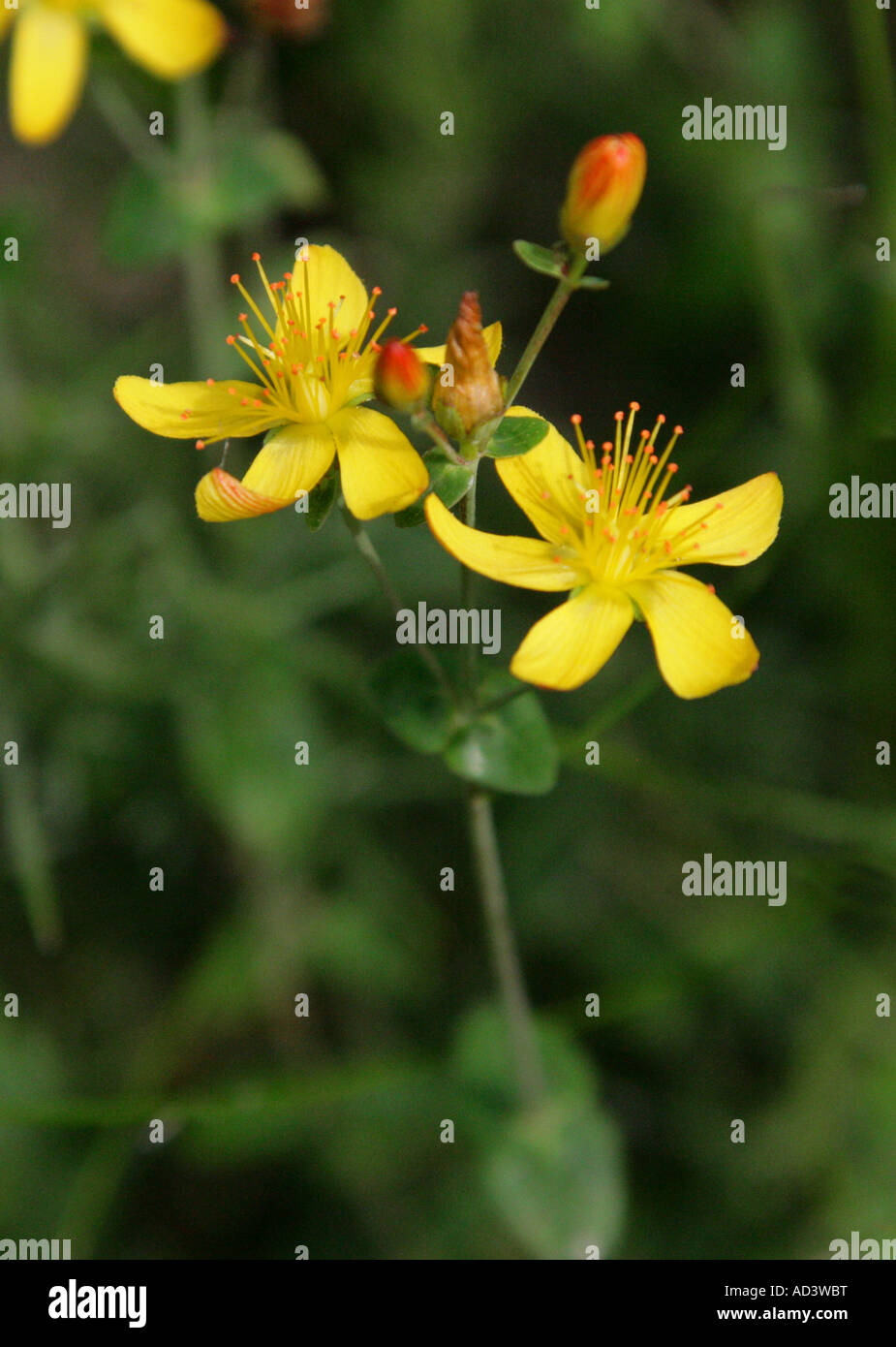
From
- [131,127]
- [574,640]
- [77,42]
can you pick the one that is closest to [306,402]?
[574,640]

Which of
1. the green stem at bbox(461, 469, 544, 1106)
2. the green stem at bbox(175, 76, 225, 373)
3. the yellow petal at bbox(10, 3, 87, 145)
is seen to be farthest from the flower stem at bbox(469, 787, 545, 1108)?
the yellow petal at bbox(10, 3, 87, 145)

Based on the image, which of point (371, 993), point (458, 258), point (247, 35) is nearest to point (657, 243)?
point (458, 258)

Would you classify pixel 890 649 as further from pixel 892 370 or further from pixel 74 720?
pixel 74 720

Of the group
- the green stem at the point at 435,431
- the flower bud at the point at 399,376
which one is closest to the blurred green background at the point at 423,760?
the green stem at the point at 435,431

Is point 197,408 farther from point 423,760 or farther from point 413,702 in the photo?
point 423,760

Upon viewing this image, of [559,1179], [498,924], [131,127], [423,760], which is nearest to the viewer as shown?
[498,924]

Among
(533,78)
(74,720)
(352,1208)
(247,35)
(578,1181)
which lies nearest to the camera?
(578,1181)
